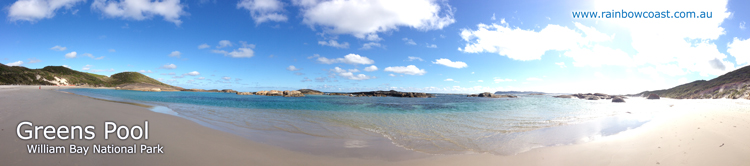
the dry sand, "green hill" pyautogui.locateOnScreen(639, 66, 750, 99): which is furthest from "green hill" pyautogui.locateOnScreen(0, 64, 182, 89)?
"green hill" pyautogui.locateOnScreen(639, 66, 750, 99)

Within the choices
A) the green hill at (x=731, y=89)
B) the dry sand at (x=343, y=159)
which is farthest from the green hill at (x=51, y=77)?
the green hill at (x=731, y=89)

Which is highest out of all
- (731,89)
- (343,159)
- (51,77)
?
(51,77)

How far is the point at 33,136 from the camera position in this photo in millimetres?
5477

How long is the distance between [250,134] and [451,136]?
20.8ft

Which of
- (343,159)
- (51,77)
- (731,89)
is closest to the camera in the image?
(343,159)

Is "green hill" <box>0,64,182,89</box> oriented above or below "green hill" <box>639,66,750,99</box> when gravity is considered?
above

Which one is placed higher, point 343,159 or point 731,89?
point 731,89

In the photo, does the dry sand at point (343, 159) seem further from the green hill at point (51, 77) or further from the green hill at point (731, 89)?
the green hill at point (51, 77)

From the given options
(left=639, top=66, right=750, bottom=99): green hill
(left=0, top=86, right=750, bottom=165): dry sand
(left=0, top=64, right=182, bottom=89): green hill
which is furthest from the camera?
(left=0, top=64, right=182, bottom=89): green hill

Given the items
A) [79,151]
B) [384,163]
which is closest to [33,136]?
[79,151]

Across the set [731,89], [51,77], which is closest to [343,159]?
[731,89]

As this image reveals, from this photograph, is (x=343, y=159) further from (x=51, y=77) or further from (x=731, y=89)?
(x=51, y=77)

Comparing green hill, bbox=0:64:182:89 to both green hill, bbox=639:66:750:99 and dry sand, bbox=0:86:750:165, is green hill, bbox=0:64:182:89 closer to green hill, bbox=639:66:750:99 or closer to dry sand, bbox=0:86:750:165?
dry sand, bbox=0:86:750:165

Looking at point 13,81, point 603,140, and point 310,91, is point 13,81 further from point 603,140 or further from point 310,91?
point 603,140
